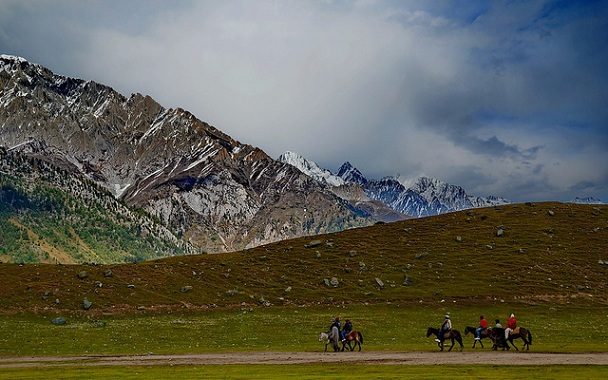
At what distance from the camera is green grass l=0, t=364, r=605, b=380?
37.5 metres

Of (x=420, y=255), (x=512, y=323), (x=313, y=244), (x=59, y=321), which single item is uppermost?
(x=313, y=244)

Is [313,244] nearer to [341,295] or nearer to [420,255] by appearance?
[420,255]

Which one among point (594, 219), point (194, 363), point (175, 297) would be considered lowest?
point (194, 363)

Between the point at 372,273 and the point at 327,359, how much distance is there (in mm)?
64117

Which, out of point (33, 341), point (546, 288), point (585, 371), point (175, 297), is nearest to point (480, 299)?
point (546, 288)

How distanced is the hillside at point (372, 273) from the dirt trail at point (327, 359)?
35.9m

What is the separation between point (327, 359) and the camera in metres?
51.8

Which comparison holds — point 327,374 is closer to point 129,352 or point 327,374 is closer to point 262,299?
point 129,352

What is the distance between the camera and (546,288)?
102 m

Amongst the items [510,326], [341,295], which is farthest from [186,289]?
[510,326]

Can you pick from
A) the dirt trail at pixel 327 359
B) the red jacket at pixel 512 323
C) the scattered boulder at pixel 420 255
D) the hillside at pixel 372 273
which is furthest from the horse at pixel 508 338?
the scattered boulder at pixel 420 255

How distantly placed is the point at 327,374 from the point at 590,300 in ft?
243

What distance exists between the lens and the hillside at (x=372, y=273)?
317ft

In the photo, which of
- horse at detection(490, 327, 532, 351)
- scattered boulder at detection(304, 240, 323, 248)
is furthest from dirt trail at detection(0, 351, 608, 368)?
scattered boulder at detection(304, 240, 323, 248)
